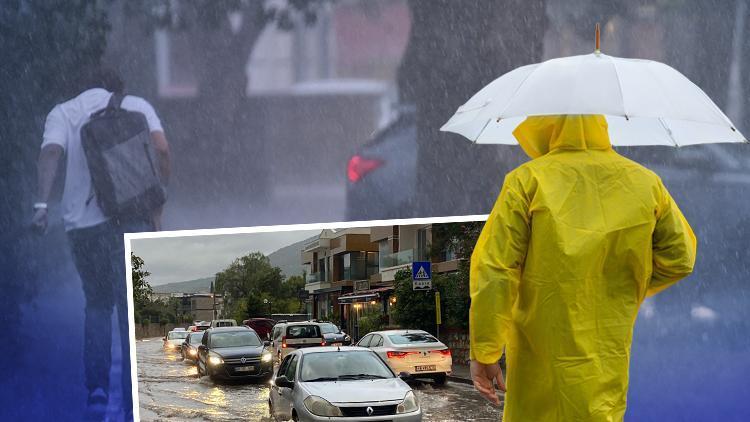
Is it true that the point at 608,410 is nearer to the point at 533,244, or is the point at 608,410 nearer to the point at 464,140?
the point at 533,244

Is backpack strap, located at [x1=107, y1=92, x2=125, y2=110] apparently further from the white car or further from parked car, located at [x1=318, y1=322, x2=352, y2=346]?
the white car

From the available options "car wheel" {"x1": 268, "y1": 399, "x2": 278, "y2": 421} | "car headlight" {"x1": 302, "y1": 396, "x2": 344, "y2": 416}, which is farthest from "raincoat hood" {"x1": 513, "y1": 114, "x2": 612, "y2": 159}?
"car wheel" {"x1": 268, "y1": 399, "x2": 278, "y2": 421}

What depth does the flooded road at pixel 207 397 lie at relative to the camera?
729 cm

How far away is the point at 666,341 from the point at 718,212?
3.77 ft

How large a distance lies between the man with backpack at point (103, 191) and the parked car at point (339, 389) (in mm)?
1394

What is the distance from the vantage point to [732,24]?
8.16 metres

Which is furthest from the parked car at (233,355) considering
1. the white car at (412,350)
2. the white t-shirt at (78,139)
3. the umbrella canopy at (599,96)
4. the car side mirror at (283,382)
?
the umbrella canopy at (599,96)

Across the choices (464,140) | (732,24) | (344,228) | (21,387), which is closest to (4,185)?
(21,387)

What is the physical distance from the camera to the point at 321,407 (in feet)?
25.8

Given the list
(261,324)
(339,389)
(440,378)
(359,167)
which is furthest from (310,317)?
(440,378)

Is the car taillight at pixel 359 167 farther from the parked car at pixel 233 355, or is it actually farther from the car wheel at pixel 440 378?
the car wheel at pixel 440 378

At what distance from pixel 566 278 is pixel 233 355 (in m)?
5.48

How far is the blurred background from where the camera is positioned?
24.0 feet

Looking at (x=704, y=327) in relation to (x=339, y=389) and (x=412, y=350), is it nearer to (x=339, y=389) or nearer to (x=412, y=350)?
(x=412, y=350)
